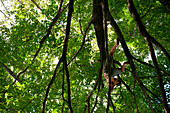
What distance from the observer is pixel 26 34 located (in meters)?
5.68

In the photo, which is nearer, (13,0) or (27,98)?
(27,98)

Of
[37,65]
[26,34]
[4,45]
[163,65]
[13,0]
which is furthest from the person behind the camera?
[13,0]

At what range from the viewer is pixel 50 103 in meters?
4.50

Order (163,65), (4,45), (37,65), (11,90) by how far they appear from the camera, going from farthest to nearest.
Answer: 1. (163,65)
2. (4,45)
3. (37,65)
4. (11,90)

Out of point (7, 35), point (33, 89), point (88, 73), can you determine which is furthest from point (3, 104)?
point (88, 73)

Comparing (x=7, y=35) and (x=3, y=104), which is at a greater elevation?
(x=7, y=35)

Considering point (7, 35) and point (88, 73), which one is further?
point (7, 35)

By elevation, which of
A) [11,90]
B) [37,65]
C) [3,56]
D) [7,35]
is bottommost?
[11,90]

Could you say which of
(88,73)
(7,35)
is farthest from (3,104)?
(88,73)

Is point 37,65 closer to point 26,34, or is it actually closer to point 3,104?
point 26,34

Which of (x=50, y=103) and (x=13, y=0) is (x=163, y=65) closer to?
(x=50, y=103)

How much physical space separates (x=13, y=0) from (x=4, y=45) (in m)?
5.72

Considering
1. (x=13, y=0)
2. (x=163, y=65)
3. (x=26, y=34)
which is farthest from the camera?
(x=13, y=0)

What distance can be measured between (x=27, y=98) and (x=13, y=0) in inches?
338
